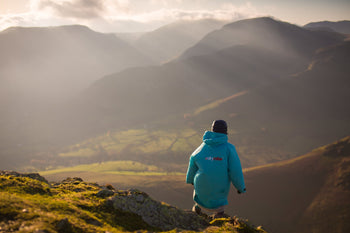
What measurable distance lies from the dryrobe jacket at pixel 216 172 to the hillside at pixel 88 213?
0.67 metres

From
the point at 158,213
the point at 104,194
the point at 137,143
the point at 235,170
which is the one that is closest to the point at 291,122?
the point at 137,143

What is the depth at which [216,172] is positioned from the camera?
699 centimetres

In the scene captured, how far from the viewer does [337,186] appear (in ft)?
218

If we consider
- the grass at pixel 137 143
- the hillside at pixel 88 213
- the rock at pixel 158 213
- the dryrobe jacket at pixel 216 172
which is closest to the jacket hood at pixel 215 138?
the dryrobe jacket at pixel 216 172

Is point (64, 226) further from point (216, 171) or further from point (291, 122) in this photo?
point (291, 122)

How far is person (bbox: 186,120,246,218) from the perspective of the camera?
276 inches

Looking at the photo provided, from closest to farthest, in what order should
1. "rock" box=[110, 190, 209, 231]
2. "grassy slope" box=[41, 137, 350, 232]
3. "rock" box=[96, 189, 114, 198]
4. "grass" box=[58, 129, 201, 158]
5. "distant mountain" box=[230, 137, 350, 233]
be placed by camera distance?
"rock" box=[110, 190, 209, 231]
"rock" box=[96, 189, 114, 198]
"distant mountain" box=[230, 137, 350, 233]
"grassy slope" box=[41, 137, 350, 232]
"grass" box=[58, 129, 201, 158]

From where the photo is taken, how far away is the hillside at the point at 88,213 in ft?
15.0

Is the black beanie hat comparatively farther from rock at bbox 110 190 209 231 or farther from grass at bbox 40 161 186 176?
grass at bbox 40 161 186 176

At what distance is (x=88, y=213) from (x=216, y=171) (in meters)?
3.70

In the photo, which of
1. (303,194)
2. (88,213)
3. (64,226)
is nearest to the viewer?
(64,226)

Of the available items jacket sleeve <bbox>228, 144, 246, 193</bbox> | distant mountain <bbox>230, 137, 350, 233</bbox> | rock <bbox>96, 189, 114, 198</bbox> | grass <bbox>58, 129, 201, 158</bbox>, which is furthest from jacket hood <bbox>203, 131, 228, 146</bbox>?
grass <bbox>58, 129, 201, 158</bbox>

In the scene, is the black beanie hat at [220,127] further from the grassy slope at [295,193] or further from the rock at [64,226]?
the grassy slope at [295,193]

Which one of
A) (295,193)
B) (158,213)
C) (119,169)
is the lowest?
(295,193)
